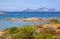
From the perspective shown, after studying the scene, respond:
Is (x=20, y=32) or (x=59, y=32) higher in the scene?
(x=20, y=32)

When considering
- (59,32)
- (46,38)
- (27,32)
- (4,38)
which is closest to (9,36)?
(4,38)

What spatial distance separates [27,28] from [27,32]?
0.22 m

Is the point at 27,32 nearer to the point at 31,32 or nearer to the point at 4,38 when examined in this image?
the point at 31,32

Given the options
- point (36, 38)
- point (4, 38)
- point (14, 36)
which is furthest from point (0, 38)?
point (36, 38)

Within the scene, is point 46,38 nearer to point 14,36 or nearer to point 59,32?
point 14,36

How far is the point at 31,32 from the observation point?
8500 mm

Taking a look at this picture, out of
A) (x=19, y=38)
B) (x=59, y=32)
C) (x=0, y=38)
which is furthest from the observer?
(x=59, y=32)

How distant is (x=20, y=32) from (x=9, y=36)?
0.49 metres

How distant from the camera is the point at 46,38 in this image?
30.9 feet

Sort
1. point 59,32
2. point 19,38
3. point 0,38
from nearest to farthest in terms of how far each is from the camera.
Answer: point 19,38, point 0,38, point 59,32

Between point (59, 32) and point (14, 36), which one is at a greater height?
point (14, 36)

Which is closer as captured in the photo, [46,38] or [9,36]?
[9,36]

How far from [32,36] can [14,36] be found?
0.70 meters

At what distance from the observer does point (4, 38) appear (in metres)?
8.55
